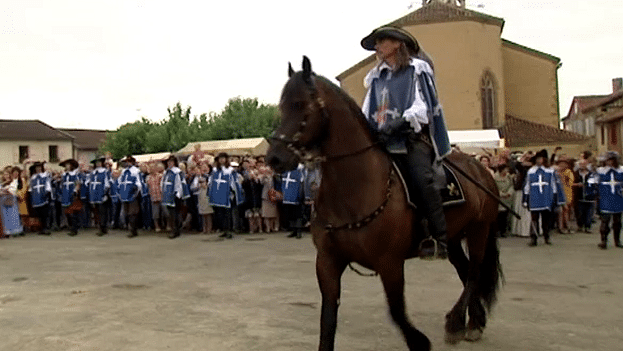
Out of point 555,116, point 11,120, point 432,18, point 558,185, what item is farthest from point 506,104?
point 11,120

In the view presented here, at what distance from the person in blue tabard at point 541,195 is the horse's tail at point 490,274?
7.88m

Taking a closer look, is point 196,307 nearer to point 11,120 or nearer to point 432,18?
point 432,18

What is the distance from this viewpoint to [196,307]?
8031mm

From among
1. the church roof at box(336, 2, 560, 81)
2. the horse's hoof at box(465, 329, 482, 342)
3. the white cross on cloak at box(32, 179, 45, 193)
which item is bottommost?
the horse's hoof at box(465, 329, 482, 342)

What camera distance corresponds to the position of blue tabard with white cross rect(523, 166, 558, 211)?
14.6 metres

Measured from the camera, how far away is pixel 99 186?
1952 centimetres

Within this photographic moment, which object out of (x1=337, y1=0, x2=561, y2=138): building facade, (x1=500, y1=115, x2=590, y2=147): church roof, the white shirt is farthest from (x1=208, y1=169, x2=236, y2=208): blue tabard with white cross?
(x1=500, y1=115, x2=590, y2=147): church roof

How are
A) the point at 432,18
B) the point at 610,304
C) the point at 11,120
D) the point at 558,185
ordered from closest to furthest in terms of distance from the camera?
the point at 610,304 < the point at 558,185 < the point at 432,18 < the point at 11,120

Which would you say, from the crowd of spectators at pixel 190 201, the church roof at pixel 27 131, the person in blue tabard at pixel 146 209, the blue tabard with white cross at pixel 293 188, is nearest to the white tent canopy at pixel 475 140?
the crowd of spectators at pixel 190 201

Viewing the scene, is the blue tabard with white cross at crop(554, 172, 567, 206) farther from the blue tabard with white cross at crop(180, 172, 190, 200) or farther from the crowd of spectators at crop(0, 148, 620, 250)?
the blue tabard with white cross at crop(180, 172, 190, 200)

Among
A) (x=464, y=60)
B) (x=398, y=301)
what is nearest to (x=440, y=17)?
(x=464, y=60)

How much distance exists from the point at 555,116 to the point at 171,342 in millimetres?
47507

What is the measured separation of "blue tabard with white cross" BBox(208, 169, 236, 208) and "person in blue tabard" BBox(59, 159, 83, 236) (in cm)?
497

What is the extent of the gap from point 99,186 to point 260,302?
497 inches
